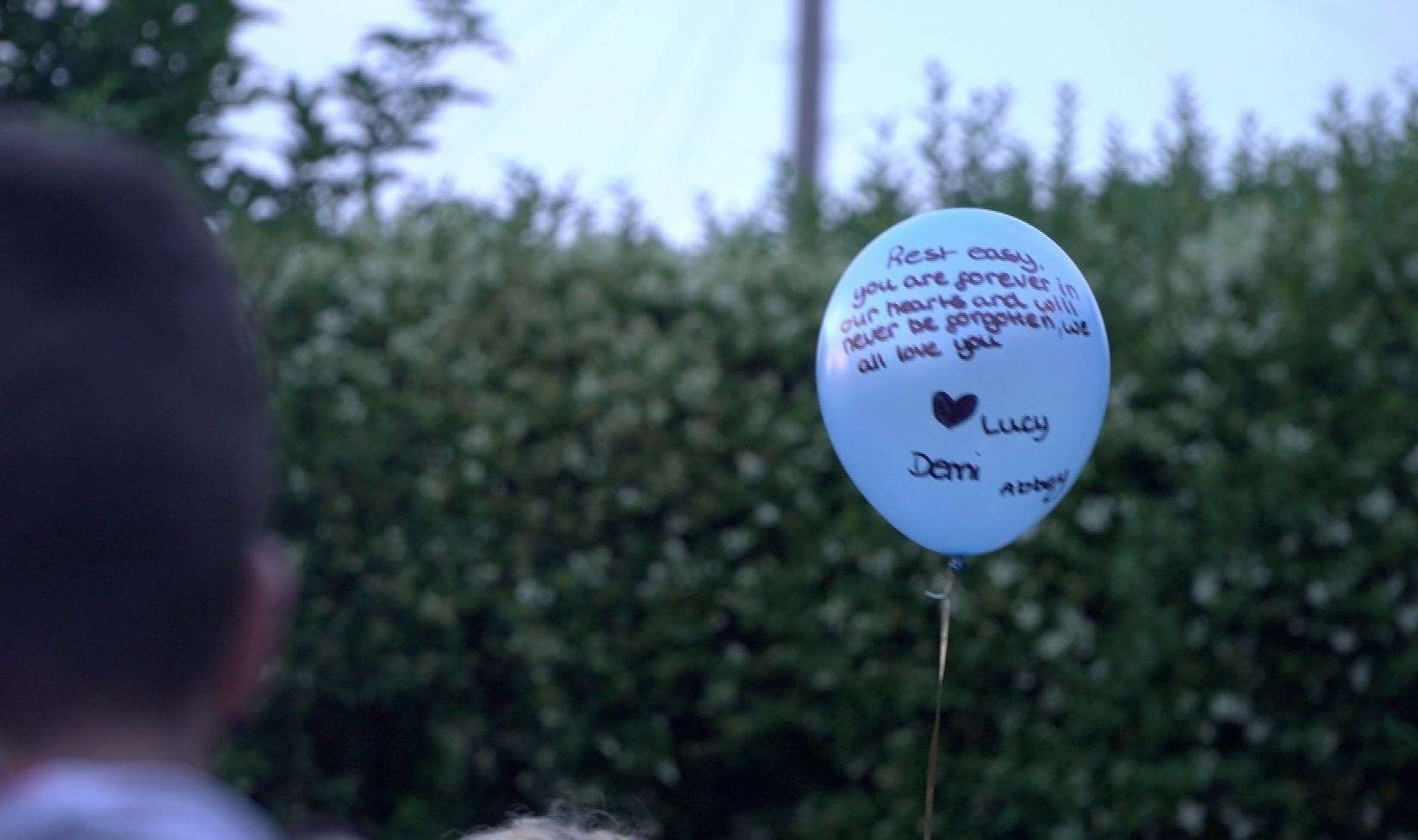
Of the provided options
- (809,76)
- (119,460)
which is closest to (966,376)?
(119,460)

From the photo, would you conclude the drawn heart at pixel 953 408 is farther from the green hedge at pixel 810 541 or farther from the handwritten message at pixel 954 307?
the green hedge at pixel 810 541

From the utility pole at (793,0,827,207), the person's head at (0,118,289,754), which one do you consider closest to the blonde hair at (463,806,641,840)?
the person's head at (0,118,289,754)

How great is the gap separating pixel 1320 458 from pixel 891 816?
1.45 meters

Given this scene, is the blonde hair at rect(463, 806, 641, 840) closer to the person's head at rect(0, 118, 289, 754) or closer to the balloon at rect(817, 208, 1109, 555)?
the balloon at rect(817, 208, 1109, 555)

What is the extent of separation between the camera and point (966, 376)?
259 cm

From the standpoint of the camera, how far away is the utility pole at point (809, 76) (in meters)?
7.90

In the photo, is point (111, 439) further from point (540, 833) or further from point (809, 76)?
point (809, 76)

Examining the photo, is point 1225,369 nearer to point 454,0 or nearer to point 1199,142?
point 1199,142

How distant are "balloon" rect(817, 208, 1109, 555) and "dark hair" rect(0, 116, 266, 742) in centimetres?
203

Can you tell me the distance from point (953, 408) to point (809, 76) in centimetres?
563

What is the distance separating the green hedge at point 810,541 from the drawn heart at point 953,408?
3.94 feet

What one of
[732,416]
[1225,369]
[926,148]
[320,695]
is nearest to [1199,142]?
[926,148]

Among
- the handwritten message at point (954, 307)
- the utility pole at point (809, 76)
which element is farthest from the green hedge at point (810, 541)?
the utility pole at point (809, 76)

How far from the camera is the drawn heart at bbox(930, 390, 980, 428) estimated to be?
2.59 m
